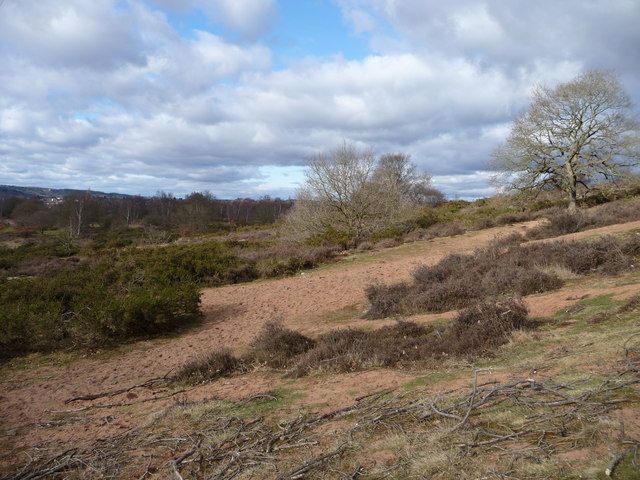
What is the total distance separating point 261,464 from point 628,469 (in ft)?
8.11

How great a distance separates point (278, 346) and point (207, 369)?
3.66 feet

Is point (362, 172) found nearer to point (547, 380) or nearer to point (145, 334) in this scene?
point (145, 334)

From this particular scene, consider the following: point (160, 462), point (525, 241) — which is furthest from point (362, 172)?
point (160, 462)

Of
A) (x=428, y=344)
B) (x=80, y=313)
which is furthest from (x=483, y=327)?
(x=80, y=313)

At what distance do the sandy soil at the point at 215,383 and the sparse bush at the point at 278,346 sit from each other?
0.43m

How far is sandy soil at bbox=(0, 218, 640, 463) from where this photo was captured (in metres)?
5.46

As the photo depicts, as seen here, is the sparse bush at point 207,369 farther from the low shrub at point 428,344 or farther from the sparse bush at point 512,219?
the sparse bush at point 512,219

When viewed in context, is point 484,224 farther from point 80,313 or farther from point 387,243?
point 80,313

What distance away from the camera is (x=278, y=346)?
24.5 ft

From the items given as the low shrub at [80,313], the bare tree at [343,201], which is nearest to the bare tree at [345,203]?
the bare tree at [343,201]

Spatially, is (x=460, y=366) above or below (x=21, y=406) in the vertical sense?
above

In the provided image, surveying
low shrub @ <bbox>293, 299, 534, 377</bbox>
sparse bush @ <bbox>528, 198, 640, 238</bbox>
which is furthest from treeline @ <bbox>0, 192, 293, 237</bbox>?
low shrub @ <bbox>293, 299, 534, 377</bbox>

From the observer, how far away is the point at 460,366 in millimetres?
5406

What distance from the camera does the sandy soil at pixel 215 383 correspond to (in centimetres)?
546
